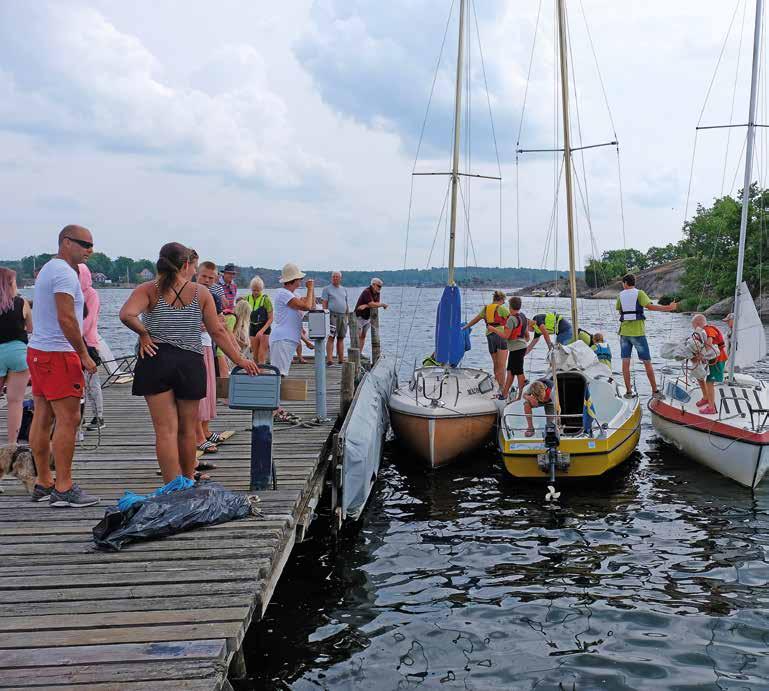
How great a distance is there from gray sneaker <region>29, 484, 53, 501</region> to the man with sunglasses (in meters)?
0.56

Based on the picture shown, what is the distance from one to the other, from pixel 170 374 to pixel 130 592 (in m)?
1.74

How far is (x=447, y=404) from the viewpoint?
12.2 metres

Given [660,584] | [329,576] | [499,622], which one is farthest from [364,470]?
[660,584]

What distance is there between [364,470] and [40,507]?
3784mm

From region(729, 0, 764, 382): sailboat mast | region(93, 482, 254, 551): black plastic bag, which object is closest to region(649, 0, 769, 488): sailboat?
region(729, 0, 764, 382): sailboat mast

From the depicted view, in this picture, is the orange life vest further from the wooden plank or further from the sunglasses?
the wooden plank

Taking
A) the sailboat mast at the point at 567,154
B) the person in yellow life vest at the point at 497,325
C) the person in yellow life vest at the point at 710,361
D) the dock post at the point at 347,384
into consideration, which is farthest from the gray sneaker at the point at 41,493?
the sailboat mast at the point at 567,154

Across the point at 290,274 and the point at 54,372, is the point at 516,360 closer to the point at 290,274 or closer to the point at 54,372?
the point at 290,274

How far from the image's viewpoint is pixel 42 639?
393cm

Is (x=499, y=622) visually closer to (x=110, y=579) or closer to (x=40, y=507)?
(x=110, y=579)

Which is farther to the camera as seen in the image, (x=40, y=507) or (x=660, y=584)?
(x=660, y=584)

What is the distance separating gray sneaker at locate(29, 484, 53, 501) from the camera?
6168mm

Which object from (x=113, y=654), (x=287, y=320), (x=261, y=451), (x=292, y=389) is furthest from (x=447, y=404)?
(x=113, y=654)

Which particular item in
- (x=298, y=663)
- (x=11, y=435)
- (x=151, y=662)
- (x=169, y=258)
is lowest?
(x=298, y=663)
